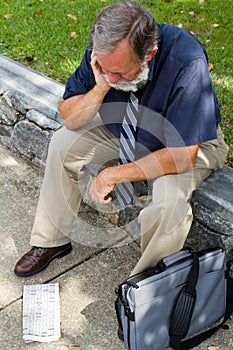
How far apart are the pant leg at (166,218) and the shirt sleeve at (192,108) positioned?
20cm

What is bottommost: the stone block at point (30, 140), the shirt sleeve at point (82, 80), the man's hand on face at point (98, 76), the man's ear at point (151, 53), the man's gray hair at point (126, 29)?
the stone block at point (30, 140)

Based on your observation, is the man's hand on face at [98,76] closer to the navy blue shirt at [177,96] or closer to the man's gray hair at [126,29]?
the navy blue shirt at [177,96]

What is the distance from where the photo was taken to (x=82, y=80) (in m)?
3.05

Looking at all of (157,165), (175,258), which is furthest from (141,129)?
(175,258)

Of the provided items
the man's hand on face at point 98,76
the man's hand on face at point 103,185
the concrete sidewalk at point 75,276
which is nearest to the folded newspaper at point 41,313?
the concrete sidewalk at point 75,276

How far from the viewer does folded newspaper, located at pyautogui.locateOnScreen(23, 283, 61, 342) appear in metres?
2.81

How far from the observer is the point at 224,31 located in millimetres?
5000

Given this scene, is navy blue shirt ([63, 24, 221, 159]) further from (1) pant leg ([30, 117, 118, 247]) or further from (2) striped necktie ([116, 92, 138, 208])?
(1) pant leg ([30, 117, 118, 247])

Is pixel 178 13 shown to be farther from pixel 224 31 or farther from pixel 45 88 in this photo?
pixel 45 88

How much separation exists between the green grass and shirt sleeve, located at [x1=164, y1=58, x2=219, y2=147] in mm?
1187

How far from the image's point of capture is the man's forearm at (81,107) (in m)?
2.97

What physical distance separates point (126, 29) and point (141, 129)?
0.58 m

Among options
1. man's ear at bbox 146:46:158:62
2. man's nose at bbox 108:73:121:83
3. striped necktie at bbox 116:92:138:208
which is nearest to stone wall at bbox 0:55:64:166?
striped necktie at bbox 116:92:138:208

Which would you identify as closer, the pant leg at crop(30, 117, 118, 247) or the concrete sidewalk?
the concrete sidewalk
